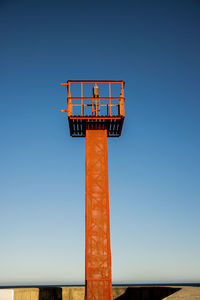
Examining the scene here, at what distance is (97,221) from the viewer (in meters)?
19.3

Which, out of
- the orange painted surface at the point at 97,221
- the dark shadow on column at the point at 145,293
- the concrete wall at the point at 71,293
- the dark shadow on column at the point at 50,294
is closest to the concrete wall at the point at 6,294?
the concrete wall at the point at 71,293

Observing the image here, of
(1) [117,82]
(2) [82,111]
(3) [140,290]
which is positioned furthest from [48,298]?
(1) [117,82]

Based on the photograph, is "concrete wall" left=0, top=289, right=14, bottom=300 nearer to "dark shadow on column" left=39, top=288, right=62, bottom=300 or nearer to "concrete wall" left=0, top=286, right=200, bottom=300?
"concrete wall" left=0, top=286, right=200, bottom=300

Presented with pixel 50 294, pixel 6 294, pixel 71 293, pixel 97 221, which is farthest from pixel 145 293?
pixel 97 221

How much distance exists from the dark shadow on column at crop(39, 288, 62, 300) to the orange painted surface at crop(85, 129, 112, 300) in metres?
9.88

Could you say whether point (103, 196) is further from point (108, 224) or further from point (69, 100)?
point (69, 100)

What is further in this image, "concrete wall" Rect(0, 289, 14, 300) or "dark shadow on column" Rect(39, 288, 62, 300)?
"dark shadow on column" Rect(39, 288, 62, 300)

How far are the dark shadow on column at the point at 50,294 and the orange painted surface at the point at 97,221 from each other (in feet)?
32.4

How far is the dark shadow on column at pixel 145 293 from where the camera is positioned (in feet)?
86.4

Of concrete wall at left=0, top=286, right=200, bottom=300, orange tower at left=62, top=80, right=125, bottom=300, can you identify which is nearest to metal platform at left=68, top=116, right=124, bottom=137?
orange tower at left=62, top=80, right=125, bottom=300

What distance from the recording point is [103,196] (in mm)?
19812

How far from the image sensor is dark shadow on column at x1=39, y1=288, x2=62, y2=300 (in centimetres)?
2677

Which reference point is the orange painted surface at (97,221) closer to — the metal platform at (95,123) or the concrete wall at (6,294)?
the metal platform at (95,123)

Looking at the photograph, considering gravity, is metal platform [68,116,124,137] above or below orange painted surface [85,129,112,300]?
above
